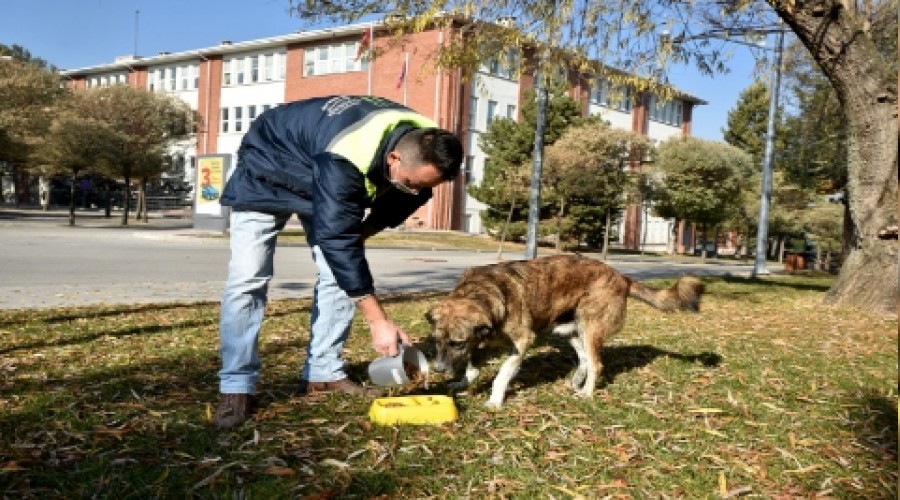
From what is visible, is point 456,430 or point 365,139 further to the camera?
point 456,430

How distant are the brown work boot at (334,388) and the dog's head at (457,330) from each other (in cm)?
53

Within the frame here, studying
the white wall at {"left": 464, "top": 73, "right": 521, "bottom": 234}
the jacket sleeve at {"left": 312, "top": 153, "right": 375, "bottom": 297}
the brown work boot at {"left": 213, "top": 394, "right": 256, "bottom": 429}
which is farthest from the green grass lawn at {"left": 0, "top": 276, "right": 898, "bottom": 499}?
the white wall at {"left": 464, "top": 73, "right": 521, "bottom": 234}

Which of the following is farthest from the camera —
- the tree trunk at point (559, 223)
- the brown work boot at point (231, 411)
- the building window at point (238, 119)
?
the building window at point (238, 119)

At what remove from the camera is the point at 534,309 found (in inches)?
186

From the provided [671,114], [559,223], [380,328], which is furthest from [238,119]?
[380,328]

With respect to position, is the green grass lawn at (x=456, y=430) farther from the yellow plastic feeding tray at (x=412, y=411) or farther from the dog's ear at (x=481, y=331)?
the dog's ear at (x=481, y=331)

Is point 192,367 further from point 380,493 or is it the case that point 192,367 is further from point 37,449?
point 380,493

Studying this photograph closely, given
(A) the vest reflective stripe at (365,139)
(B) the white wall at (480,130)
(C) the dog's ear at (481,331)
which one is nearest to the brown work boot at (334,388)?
(C) the dog's ear at (481,331)

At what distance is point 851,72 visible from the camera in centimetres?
958

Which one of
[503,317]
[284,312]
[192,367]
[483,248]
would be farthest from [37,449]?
[483,248]

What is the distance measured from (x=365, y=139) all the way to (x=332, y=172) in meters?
0.24

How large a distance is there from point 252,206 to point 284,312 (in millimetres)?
4791

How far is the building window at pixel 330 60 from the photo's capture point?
44.4 metres

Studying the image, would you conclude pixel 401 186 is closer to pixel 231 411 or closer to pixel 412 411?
pixel 412 411
